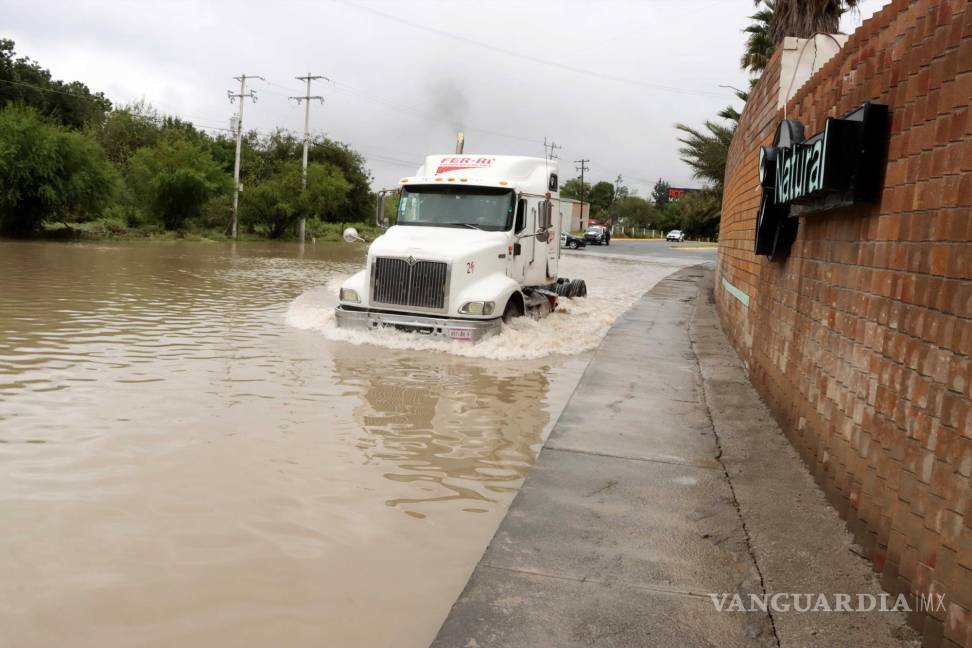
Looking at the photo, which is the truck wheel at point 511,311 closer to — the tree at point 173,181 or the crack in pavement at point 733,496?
the crack in pavement at point 733,496

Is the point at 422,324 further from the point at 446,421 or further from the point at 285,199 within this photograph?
the point at 285,199

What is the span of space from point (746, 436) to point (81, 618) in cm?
508

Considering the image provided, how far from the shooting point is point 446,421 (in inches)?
293

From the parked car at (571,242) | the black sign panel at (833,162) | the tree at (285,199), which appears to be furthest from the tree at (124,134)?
the black sign panel at (833,162)

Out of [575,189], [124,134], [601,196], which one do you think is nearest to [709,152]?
[124,134]

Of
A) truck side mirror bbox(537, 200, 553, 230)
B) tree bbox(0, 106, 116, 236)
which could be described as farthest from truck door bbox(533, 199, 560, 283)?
tree bbox(0, 106, 116, 236)

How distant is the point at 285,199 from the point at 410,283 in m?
43.4

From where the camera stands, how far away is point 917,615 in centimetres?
339

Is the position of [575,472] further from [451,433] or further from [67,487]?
[67,487]

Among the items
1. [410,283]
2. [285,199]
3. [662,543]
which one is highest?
[285,199]

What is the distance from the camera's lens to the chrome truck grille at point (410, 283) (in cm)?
1159

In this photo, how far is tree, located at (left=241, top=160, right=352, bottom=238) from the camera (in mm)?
52250

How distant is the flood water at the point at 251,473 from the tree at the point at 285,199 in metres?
40.8

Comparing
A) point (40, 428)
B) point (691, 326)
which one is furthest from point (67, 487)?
point (691, 326)
